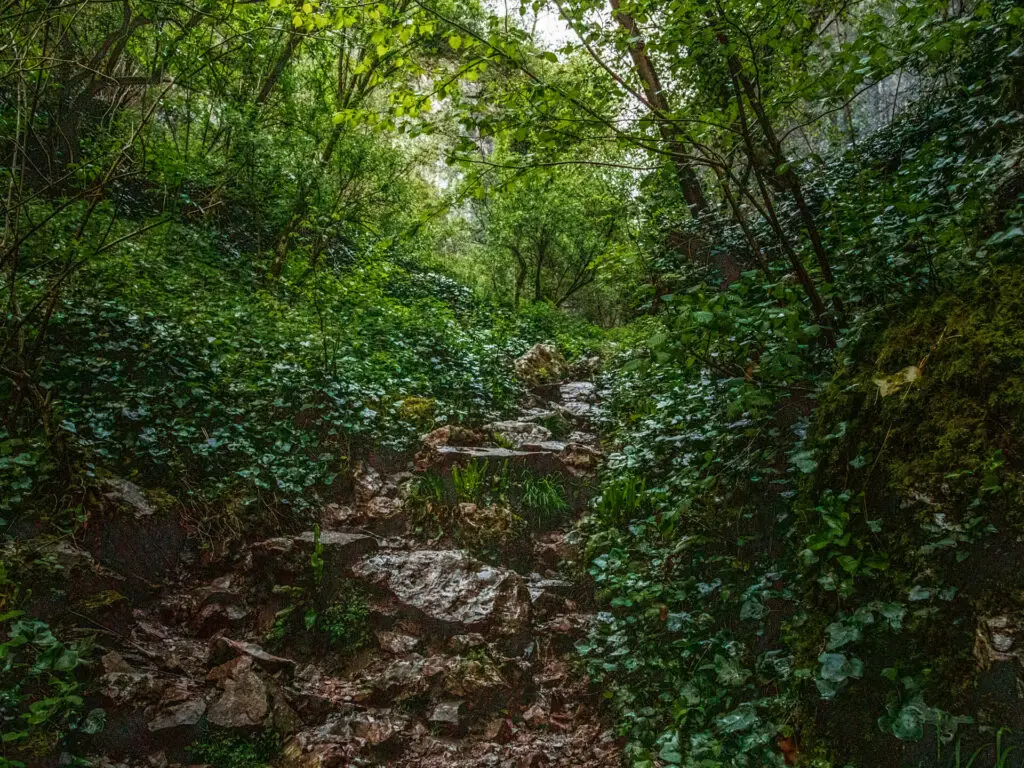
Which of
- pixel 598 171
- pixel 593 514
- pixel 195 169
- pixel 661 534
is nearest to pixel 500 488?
pixel 593 514

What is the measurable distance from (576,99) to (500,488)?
13.0 feet

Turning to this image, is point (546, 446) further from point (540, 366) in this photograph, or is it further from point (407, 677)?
point (407, 677)

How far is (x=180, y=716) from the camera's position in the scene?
3.44 metres

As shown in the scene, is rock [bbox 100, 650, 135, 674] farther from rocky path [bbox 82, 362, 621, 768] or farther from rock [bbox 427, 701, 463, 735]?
rock [bbox 427, 701, 463, 735]

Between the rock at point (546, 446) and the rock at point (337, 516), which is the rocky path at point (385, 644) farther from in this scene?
the rock at point (546, 446)

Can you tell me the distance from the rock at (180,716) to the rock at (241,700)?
2.6 inches

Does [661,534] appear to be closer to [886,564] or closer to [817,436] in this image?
[817,436]

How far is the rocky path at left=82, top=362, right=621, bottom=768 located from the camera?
3.53 metres

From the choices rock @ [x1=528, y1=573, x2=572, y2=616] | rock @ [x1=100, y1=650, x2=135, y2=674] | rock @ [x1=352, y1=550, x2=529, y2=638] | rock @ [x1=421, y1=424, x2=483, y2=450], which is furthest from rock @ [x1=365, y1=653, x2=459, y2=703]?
rock @ [x1=421, y1=424, x2=483, y2=450]

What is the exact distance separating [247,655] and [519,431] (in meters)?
4.33

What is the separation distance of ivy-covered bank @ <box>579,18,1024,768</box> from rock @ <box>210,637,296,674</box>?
7.26ft

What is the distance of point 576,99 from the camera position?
353 cm

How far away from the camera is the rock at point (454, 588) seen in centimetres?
452

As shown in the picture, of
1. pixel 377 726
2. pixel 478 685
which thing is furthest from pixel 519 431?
pixel 377 726
